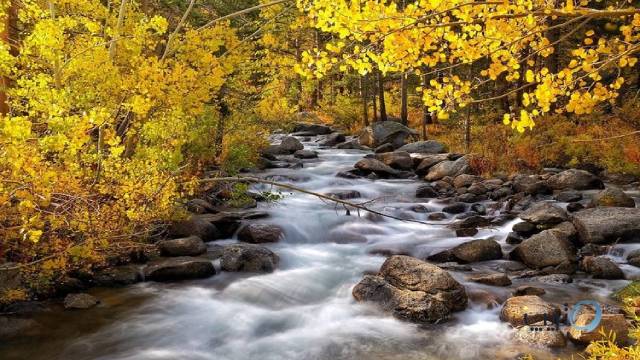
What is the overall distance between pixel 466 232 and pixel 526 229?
1.33 m

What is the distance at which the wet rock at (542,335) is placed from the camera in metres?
6.91

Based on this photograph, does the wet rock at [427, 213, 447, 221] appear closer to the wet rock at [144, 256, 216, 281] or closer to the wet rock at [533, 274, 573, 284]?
the wet rock at [533, 274, 573, 284]

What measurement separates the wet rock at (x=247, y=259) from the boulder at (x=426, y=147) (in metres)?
12.1

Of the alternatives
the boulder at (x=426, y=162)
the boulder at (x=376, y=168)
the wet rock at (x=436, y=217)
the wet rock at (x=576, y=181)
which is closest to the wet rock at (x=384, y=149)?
the boulder at (x=426, y=162)

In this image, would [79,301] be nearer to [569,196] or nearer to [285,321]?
[285,321]

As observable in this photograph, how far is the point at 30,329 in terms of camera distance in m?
7.48

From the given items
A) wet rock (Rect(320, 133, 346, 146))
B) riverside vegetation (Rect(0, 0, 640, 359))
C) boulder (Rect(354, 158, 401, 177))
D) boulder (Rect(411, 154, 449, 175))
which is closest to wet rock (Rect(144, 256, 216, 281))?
riverside vegetation (Rect(0, 0, 640, 359))

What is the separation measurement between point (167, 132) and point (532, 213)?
836cm

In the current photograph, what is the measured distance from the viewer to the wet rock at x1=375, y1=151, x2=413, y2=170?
64.5 feet

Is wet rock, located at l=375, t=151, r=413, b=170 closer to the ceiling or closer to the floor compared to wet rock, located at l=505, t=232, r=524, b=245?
closer to the ceiling

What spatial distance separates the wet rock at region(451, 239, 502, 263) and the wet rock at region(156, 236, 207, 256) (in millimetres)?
5384

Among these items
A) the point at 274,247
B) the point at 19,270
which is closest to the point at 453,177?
the point at 274,247

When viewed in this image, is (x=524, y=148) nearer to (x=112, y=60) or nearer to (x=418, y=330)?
(x=418, y=330)

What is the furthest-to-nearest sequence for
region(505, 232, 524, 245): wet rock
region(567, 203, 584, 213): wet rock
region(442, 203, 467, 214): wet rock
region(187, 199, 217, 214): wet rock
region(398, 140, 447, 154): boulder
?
region(398, 140, 447, 154): boulder
region(442, 203, 467, 214): wet rock
region(187, 199, 217, 214): wet rock
region(567, 203, 584, 213): wet rock
region(505, 232, 524, 245): wet rock
